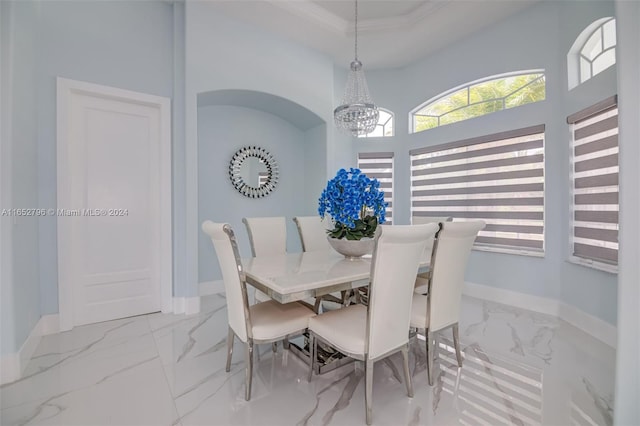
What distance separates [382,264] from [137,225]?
2776 mm

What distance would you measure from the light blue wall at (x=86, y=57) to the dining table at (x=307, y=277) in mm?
A: 1963

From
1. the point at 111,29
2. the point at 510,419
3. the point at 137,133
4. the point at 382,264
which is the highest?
the point at 111,29

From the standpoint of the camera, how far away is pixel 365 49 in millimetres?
4105

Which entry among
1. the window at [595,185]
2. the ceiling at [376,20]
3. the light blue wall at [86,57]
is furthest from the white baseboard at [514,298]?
the light blue wall at [86,57]

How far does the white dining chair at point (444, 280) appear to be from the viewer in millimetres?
1843

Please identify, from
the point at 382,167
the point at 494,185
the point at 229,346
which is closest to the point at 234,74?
the point at 382,167

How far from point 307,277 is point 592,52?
334 cm

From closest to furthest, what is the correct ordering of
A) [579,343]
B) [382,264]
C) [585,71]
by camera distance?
[382,264]
[579,343]
[585,71]

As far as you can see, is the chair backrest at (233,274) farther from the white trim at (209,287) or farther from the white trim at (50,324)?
the white trim at (209,287)

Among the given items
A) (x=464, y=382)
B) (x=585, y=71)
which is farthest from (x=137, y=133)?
(x=585, y=71)

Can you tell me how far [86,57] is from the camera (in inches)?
109

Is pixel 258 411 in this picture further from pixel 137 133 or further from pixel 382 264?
pixel 137 133

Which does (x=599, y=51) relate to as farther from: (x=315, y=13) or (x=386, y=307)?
(x=386, y=307)

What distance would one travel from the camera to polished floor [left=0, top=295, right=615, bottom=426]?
5.26 ft
